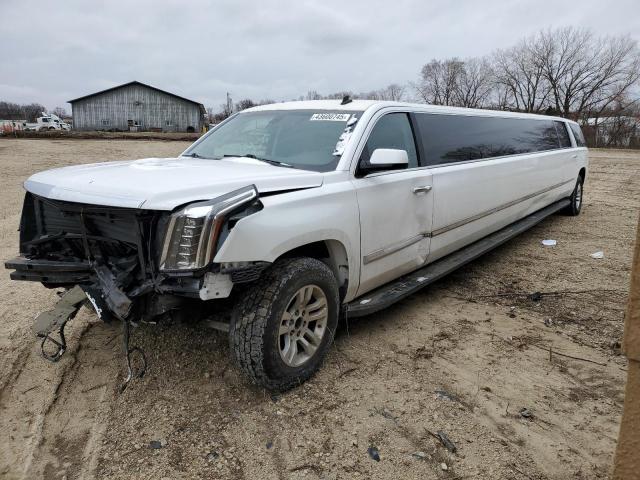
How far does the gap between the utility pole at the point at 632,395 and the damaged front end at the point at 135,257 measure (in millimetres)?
1792

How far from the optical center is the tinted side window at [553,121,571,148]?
782 centimetres

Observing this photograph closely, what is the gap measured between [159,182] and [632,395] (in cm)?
235

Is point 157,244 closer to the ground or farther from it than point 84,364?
farther from it

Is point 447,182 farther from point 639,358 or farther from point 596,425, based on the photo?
point 639,358

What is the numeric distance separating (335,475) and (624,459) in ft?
4.62

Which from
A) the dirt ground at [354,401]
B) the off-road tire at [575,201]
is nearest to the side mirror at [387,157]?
the dirt ground at [354,401]

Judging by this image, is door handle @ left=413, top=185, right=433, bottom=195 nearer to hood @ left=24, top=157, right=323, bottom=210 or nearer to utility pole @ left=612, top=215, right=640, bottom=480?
hood @ left=24, top=157, right=323, bottom=210

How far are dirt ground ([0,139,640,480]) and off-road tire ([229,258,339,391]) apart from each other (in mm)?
193

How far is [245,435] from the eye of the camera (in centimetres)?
259

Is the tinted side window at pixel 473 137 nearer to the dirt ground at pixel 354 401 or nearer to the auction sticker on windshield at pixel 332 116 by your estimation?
the auction sticker on windshield at pixel 332 116

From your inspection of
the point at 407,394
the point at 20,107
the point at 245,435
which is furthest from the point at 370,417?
the point at 20,107

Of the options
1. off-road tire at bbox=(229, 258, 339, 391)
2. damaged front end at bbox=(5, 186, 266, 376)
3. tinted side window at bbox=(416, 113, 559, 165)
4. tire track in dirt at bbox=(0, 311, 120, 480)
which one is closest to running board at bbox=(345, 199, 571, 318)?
off-road tire at bbox=(229, 258, 339, 391)

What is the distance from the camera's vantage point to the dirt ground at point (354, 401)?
2.39 m

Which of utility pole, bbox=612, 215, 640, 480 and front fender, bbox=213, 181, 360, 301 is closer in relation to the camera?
utility pole, bbox=612, 215, 640, 480
